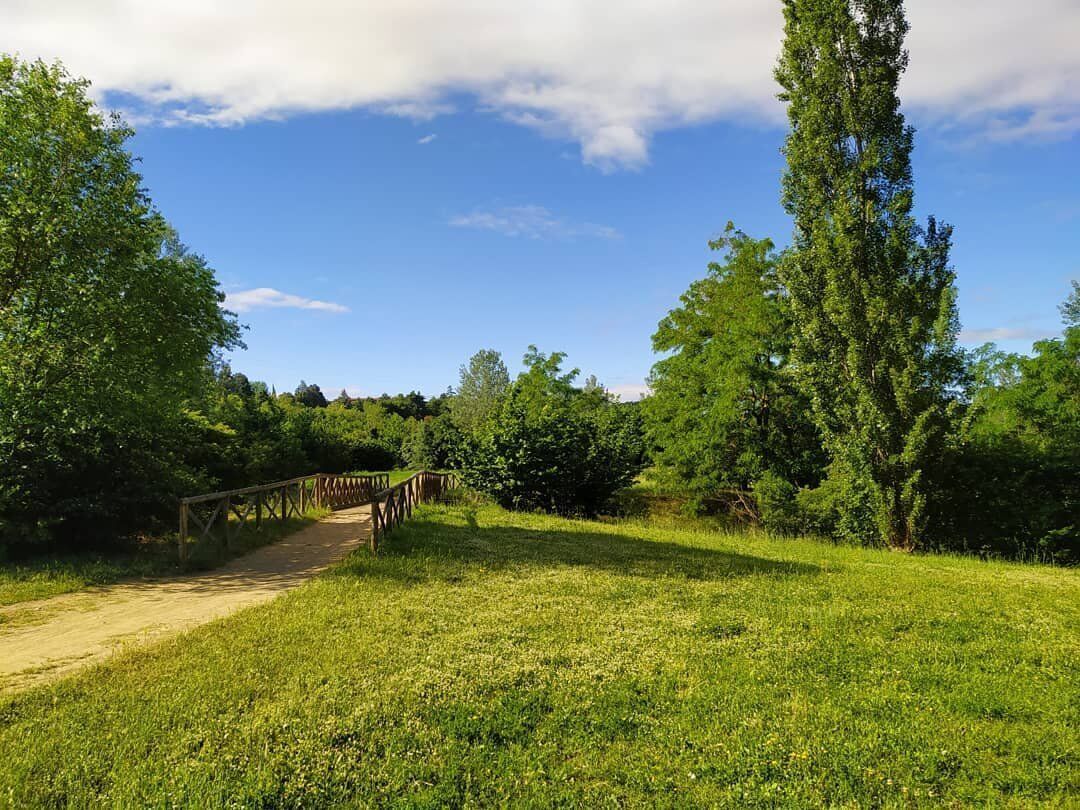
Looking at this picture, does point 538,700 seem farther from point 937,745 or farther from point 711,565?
point 711,565

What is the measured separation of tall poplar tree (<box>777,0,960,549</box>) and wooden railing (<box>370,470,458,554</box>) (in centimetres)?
1166

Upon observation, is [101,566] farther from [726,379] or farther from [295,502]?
[726,379]

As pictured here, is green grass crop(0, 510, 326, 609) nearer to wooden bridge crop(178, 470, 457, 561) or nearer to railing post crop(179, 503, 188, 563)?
railing post crop(179, 503, 188, 563)

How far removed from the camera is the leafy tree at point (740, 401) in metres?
20.8

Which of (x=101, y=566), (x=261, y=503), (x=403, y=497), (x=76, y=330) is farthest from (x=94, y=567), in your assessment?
(x=403, y=497)

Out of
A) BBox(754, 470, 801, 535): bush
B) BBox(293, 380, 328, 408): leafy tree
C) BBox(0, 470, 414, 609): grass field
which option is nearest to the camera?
BBox(0, 470, 414, 609): grass field

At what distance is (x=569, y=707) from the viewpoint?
4.71 m

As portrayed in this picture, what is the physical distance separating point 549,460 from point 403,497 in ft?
21.8

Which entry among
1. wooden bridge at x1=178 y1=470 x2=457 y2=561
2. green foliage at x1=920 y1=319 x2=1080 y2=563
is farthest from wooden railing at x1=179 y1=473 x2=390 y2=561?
green foliage at x1=920 y1=319 x2=1080 y2=563

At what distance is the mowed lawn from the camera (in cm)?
368

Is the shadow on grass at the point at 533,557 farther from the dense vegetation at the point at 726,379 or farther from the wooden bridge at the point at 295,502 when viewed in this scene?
the dense vegetation at the point at 726,379

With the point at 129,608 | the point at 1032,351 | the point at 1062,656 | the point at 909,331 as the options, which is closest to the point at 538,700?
the point at 1062,656

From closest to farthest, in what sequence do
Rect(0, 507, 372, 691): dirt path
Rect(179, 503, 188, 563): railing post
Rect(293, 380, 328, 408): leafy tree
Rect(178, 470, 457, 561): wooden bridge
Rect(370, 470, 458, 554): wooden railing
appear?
Rect(0, 507, 372, 691): dirt path
Rect(179, 503, 188, 563): railing post
Rect(178, 470, 457, 561): wooden bridge
Rect(370, 470, 458, 554): wooden railing
Rect(293, 380, 328, 408): leafy tree

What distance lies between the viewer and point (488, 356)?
52.3 metres
